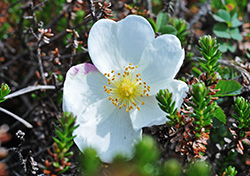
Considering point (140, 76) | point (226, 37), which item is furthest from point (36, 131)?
point (226, 37)

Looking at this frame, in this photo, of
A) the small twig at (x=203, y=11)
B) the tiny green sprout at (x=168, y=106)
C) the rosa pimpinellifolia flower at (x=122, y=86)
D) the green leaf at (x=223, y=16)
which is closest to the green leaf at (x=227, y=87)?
the rosa pimpinellifolia flower at (x=122, y=86)

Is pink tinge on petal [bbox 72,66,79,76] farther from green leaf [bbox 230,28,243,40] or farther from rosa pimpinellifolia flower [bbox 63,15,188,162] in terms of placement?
green leaf [bbox 230,28,243,40]

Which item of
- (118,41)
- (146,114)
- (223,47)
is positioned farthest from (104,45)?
(223,47)

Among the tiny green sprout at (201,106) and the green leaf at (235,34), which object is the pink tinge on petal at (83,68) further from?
the green leaf at (235,34)

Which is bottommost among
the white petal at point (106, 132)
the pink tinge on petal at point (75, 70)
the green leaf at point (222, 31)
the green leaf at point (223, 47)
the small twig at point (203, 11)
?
the green leaf at point (223, 47)

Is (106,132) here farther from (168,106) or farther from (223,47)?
(223,47)

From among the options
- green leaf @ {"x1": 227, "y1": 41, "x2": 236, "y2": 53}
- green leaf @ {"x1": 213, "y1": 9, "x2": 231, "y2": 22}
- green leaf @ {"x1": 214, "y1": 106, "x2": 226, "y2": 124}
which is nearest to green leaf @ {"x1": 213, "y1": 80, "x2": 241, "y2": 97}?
green leaf @ {"x1": 214, "y1": 106, "x2": 226, "y2": 124}
